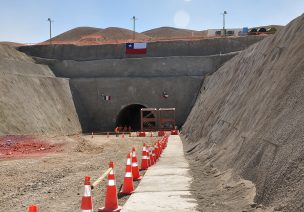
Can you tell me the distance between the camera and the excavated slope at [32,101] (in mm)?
28375

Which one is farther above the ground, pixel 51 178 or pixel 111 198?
pixel 111 198

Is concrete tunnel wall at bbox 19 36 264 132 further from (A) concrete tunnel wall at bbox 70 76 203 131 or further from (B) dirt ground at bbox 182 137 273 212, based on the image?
(B) dirt ground at bbox 182 137 273 212

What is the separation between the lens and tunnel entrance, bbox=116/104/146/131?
153 feet

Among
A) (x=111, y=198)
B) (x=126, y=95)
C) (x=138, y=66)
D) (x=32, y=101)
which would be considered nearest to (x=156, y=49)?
(x=138, y=66)

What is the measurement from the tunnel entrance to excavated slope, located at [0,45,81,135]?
741cm

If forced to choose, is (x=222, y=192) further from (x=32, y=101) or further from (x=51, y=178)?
(x=32, y=101)

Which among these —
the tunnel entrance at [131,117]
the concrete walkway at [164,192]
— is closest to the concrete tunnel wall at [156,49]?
the tunnel entrance at [131,117]

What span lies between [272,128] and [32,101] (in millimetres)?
26821

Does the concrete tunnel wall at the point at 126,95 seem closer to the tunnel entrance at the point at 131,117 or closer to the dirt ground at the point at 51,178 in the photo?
the tunnel entrance at the point at 131,117

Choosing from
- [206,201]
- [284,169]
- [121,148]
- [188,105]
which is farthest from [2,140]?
[188,105]

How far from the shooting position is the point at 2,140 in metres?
23.5

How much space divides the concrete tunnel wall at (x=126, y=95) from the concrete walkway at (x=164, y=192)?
29.7 meters

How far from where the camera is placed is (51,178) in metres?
13.1

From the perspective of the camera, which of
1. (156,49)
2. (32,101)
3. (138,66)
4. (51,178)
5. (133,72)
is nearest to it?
(51,178)
